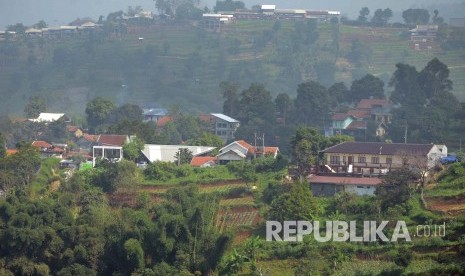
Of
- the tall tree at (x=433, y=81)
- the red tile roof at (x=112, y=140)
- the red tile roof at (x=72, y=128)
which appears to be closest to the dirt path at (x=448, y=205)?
the red tile roof at (x=112, y=140)

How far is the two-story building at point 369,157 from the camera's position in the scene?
104ft

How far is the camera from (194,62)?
64312 mm

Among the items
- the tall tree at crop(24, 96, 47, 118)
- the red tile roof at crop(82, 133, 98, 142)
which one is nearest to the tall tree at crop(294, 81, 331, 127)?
the red tile roof at crop(82, 133, 98, 142)

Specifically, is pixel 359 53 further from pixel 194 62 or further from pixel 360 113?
pixel 360 113

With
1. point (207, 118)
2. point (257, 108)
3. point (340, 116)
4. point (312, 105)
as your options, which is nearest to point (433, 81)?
point (340, 116)

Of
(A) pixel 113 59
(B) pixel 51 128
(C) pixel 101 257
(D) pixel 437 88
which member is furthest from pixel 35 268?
(A) pixel 113 59

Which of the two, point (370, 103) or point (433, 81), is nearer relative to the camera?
point (433, 81)

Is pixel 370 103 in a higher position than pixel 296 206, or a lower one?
lower

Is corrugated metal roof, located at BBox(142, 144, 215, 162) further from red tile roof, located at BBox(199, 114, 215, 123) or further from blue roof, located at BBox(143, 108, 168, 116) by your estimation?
blue roof, located at BBox(143, 108, 168, 116)

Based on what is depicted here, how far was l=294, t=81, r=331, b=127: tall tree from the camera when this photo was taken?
44812mm

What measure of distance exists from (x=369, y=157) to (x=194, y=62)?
3290 cm

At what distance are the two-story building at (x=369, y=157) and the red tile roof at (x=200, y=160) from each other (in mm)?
4481

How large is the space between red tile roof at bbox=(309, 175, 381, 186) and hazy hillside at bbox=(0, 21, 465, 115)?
2768 cm

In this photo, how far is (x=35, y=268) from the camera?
87.8 feet
